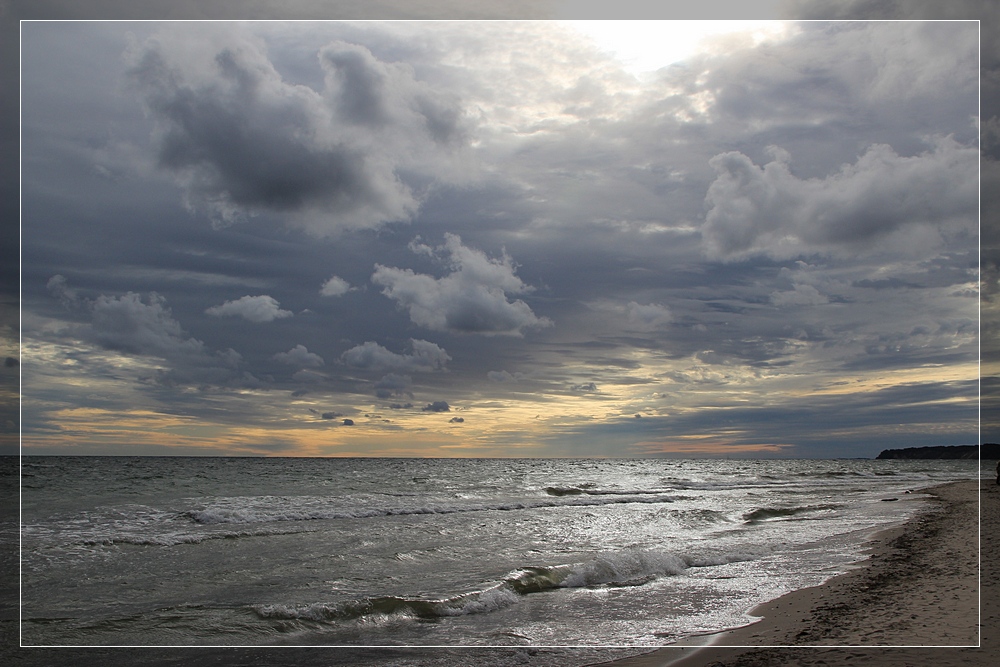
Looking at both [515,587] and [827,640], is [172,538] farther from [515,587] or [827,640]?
[827,640]

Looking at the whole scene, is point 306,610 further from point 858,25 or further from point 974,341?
point 858,25

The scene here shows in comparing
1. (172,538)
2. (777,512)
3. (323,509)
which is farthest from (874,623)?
(323,509)

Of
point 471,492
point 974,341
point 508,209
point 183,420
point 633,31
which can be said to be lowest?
point 471,492

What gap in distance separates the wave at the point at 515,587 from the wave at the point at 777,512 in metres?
8.23

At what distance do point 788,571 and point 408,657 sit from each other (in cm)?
714

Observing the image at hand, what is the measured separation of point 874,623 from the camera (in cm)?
659

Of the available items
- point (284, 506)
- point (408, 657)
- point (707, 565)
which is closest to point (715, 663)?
point (408, 657)

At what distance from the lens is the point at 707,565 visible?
11.2 metres

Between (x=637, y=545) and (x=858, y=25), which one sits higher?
(x=858, y=25)

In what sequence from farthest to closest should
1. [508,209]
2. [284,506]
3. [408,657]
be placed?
[284,506] < [508,209] < [408,657]

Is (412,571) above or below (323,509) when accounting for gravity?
above

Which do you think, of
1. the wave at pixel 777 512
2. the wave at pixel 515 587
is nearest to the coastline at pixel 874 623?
the wave at pixel 515 587

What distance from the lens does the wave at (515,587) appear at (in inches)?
318

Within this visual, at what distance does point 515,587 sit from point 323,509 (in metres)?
14.4
